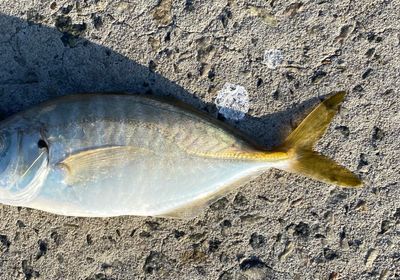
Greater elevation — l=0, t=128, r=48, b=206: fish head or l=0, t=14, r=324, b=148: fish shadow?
l=0, t=14, r=324, b=148: fish shadow

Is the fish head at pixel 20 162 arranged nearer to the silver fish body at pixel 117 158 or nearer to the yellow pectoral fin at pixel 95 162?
the silver fish body at pixel 117 158

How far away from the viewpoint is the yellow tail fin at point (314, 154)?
7.97ft

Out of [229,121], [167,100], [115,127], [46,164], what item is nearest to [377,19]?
[229,121]

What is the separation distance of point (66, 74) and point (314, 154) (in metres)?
1.30

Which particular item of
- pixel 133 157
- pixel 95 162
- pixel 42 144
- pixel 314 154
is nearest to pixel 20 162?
pixel 42 144

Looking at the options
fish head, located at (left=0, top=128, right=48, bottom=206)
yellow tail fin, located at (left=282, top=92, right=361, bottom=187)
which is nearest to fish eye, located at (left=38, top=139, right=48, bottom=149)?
fish head, located at (left=0, top=128, right=48, bottom=206)

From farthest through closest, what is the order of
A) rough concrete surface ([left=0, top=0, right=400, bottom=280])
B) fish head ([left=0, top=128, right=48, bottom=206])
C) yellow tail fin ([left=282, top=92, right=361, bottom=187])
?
rough concrete surface ([left=0, top=0, right=400, bottom=280])
yellow tail fin ([left=282, top=92, right=361, bottom=187])
fish head ([left=0, top=128, right=48, bottom=206])

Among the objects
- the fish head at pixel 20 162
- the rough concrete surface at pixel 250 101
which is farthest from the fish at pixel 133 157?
the rough concrete surface at pixel 250 101

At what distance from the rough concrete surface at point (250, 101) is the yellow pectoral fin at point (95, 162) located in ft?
1.18

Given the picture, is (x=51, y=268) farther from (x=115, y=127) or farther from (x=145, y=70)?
(x=145, y=70)

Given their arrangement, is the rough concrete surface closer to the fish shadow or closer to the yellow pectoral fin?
the fish shadow

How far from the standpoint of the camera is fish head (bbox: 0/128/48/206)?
2.30 meters

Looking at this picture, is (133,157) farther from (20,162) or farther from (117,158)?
(20,162)

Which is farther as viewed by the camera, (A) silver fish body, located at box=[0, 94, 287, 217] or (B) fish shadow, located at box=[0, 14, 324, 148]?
(B) fish shadow, located at box=[0, 14, 324, 148]
